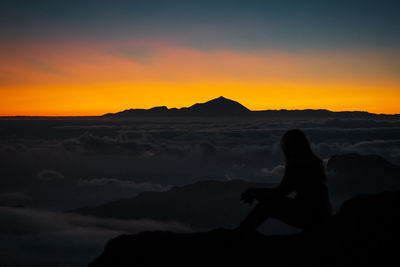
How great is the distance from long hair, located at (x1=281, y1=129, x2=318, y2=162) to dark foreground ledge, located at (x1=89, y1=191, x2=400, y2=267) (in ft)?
5.86

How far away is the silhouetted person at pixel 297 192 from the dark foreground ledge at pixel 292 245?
27.0 inches

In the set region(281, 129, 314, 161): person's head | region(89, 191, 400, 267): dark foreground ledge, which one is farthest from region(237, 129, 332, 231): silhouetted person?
region(89, 191, 400, 267): dark foreground ledge

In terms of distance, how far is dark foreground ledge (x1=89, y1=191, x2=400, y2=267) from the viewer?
699cm

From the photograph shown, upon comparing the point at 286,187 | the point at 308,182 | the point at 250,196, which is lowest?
the point at 250,196

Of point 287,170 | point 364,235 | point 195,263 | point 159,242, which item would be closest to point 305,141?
point 287,170

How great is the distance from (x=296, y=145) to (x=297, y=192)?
0.96 metres

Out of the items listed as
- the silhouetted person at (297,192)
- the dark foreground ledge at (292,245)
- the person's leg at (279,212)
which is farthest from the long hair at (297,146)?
the dark foreground ledge at (292,245)

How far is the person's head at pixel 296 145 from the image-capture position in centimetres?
718

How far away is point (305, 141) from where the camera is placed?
7.26 metres

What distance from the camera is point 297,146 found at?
7219 millimetres

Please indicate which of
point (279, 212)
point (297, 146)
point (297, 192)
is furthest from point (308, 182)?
point (279, 212)

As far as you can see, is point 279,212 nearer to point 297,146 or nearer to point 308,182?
Answer: point 308,182

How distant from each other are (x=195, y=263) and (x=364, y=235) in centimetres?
369

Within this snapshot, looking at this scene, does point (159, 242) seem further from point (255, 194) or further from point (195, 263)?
point (255, 194)
